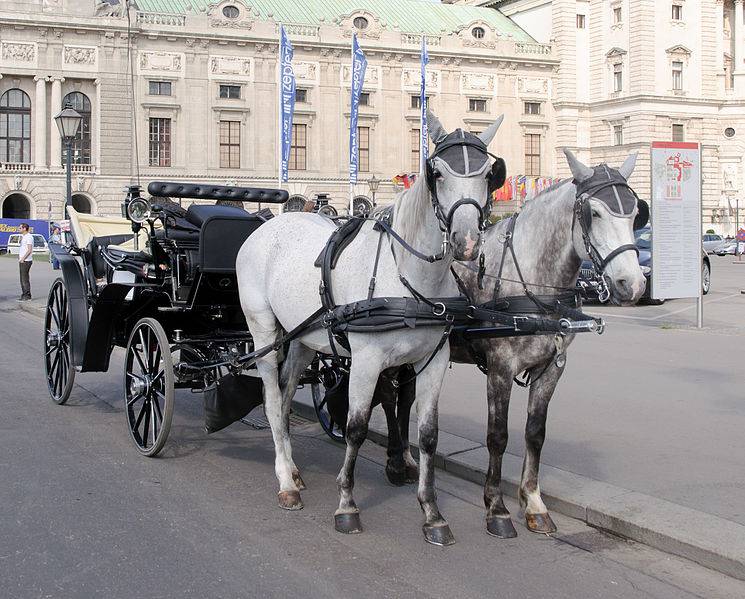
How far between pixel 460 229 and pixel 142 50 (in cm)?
5708

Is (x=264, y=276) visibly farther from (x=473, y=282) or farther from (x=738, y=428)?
(x=738, y=428)

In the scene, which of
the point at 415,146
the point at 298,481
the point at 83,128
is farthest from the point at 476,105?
the point at 298,481

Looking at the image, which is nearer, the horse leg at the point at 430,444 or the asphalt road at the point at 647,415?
the horse leg at the point at 430,444

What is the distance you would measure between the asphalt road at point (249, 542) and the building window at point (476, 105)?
2360 inches

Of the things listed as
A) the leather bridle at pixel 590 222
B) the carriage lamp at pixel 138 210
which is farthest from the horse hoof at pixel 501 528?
the carriage lamp at pixel 138 210

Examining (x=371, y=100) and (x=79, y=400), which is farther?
(x=371, y=100)

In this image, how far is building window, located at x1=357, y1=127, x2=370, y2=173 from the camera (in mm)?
62531

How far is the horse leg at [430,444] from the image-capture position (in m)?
4.95

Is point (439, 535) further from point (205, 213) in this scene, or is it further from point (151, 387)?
point (205, 213)

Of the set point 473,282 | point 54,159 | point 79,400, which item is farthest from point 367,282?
point 54,159

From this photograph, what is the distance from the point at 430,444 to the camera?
5012mm

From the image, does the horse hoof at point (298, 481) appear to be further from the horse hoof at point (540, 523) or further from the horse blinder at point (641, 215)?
the horse blinder at point (641, 215)

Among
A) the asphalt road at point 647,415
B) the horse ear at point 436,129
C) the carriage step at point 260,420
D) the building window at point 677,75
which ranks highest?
the building window at point 677,75

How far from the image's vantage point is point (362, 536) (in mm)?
5074
